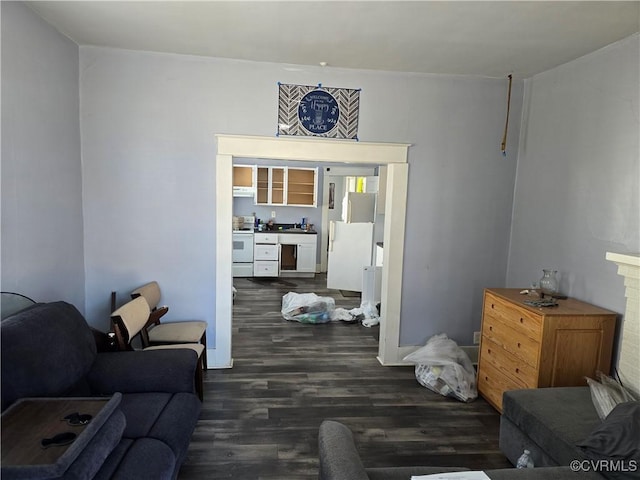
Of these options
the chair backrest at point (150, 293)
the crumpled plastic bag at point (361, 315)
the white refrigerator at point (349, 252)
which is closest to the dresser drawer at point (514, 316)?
the crumpled plastic bag at point (361, 315)

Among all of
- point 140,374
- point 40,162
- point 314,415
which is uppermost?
point 40,162

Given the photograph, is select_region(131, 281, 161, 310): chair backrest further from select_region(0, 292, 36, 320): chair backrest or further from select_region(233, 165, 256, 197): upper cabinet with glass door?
select_region(233, 165, 256, 197): upper cabinet with glass door

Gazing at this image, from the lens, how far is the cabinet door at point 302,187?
754cm

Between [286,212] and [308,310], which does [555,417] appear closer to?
[308,310]

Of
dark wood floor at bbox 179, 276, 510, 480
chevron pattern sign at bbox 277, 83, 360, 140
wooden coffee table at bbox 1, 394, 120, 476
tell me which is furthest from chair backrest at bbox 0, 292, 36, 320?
chevron pattern sign at bbox 277, 83, 360, 140

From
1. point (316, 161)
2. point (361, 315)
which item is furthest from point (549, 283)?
point (361, 315)

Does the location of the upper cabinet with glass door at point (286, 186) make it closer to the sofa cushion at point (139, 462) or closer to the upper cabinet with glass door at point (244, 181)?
the upper cabinet with glass door at point (244, 181)

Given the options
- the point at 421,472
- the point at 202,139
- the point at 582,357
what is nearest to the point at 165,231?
the point at 202,139

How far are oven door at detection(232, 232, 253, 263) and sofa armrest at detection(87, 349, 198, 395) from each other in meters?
4.84

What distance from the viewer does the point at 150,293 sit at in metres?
3.15

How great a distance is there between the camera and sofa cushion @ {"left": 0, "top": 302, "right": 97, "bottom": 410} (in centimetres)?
171

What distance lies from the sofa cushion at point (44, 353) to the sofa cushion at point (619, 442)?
238cm

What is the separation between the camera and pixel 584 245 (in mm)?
2867

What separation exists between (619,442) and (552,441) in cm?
30
